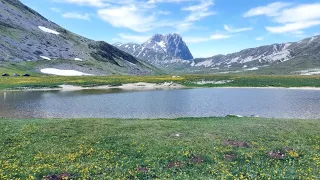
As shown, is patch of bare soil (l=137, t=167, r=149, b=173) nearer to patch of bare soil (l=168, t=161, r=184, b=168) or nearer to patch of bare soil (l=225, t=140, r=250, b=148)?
patch of bare soil (l=168, t=161, r=184, b=168)

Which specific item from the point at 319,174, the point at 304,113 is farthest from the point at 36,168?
the point at 304,113

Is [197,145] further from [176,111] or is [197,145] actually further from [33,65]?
[33,65]

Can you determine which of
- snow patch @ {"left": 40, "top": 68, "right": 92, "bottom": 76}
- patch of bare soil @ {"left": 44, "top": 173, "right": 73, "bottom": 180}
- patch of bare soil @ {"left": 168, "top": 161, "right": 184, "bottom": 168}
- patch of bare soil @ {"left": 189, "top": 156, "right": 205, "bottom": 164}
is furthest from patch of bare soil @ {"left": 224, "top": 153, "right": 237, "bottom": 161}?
snow patch @ {"left": 40, "top": 68, "right": 92, "bottom": 76}

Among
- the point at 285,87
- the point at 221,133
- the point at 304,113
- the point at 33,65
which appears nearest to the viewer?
the point at 221,133

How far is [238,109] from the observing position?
61.5 metres

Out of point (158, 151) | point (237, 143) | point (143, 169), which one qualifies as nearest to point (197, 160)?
point (158, 151)

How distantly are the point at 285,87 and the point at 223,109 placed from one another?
7894 centimetres

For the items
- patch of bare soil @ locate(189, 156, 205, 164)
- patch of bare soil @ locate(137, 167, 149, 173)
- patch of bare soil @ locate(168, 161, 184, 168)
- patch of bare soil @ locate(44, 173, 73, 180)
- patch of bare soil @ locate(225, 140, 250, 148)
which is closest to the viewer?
patch of bare soil @ locate(44, 173, 73, 180)

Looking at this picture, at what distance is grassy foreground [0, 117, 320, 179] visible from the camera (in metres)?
20.0

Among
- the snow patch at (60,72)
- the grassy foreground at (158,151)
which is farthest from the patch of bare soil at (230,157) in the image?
the snow patch at (60,72)

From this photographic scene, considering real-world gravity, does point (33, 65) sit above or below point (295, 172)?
above

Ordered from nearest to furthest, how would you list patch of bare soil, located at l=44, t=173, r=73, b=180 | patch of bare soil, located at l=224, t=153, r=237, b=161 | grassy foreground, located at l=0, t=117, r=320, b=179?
patch of bare soil, located at l=44, t=173, r=73, b=180
grassy foreground, located at l=0, t=117, r=320, b=179
patch of bare soil, located at l=224, t=153, r=237, b=161

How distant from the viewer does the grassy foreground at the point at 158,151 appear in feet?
65.5

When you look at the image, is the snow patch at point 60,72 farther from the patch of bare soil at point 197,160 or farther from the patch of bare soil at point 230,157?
the patch of bare soil at point 230,157
